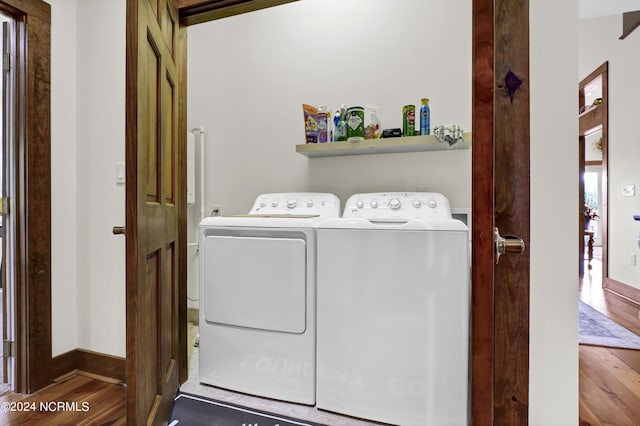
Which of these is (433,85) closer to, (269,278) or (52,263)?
(269,278)

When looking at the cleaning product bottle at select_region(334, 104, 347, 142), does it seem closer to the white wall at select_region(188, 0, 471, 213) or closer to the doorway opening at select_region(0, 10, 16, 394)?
the white wall at select_region(188, 0, 471, 213)

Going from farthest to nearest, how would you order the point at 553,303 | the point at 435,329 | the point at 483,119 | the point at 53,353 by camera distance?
the point at 53,353
the point at 435,329
the point at 553,303
the point at 483,119

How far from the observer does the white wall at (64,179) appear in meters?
1.80

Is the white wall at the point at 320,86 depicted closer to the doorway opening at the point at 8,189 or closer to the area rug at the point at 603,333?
the doorway opening at the point at 8,189

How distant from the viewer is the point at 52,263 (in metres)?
1.80

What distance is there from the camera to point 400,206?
6.02 feet

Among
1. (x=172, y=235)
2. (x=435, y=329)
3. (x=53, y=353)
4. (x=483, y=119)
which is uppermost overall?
(x=483, y=119)

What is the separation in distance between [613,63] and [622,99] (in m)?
0.42

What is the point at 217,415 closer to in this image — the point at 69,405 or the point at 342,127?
the point at 69,405

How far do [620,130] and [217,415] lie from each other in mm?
4415

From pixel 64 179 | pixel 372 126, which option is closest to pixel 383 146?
pixel 372 126

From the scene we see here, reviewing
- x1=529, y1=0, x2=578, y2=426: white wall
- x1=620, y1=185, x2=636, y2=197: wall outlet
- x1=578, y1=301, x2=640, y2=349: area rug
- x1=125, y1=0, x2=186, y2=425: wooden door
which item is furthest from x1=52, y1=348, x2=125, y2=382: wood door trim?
x1=620, y1=185, x2=636, y2=197: wall outlet

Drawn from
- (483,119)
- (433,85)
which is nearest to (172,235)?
(483,119)

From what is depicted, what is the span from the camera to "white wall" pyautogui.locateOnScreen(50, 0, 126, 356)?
5.98 feet
